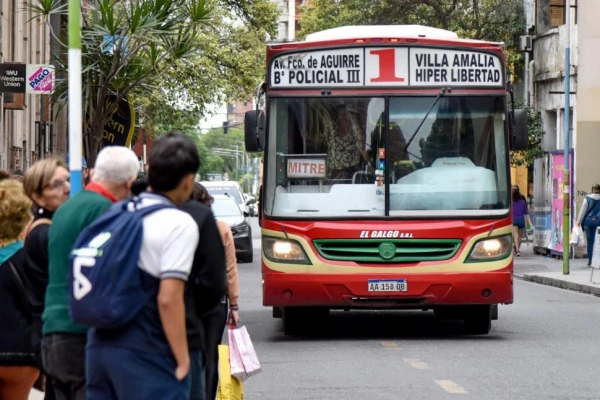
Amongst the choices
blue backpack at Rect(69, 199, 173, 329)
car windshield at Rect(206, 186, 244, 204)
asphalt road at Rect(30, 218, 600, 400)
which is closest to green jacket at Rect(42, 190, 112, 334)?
blue backpack at Rect(69, 199, 173, 329)

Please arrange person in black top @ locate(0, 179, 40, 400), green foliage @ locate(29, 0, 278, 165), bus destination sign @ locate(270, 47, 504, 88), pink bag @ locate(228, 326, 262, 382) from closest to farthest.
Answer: person in black top @ locate(0, 179, 40, 400)
pink bag @ locate(228, 326, 262, 382)
bus destination sign @ locate(270, 47, 504, 88)
green foliage @ locate(29, 0, 278, 165)

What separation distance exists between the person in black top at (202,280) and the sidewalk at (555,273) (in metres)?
18.2

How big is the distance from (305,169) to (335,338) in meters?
1.97

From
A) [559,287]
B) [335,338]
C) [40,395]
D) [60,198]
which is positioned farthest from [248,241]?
[60,198]

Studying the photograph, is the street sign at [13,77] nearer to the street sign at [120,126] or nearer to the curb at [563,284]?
the street sign at [120,126]

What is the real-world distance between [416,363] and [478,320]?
2.67 metres

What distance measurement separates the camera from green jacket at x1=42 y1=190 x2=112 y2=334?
653 centimetres

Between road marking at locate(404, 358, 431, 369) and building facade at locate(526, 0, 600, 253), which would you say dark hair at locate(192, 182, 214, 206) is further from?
building facade at locate(526, 0, 600, 253)

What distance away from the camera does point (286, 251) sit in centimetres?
1485

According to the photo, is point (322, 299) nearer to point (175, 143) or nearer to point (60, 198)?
point (60, 198)

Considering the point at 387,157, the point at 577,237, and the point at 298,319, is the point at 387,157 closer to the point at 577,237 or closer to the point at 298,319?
the point at 298,319

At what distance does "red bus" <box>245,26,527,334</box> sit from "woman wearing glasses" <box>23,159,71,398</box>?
7049 millimetres

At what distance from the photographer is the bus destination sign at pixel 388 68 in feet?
49.4

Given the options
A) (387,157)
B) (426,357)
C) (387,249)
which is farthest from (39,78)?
(426,357)
